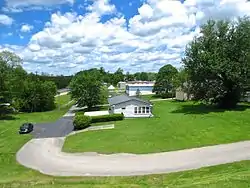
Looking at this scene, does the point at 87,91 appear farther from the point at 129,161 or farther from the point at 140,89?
the point at 140,89

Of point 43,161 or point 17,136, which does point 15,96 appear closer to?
point 17,136

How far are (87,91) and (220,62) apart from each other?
28.2 m

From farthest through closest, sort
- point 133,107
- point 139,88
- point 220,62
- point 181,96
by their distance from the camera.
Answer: point 139,88
point 181,96
point 133,107
point 220,62

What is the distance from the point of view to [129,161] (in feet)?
84.4

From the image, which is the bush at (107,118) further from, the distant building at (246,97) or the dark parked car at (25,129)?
the distant building at (246,97)

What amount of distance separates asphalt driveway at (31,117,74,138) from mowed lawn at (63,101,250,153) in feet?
16.0

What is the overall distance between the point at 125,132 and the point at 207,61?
1932cm

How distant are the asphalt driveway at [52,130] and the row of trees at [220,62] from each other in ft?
68.6

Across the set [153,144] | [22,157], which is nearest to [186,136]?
[153,144]

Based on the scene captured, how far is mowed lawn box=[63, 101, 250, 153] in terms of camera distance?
30.1 meters

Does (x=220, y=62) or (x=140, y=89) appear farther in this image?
(x=140, y=89)

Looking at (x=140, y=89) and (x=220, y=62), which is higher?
(x=220, y=62)

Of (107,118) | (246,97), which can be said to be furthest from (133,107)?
(246,97)

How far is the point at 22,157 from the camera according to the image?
98.7ft
